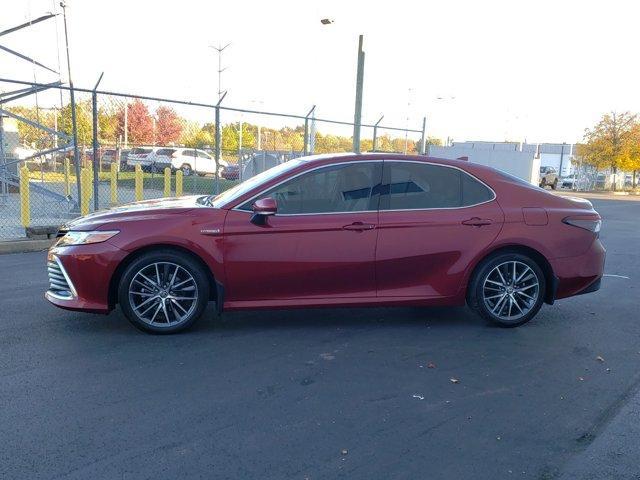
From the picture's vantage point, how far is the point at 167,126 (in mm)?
12930

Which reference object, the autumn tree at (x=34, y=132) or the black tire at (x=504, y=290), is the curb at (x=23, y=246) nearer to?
the autumn tree at (x=34, y=132)

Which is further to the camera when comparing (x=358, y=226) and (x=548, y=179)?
(x=548, y=179)

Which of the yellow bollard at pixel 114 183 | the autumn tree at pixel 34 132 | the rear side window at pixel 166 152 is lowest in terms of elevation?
the yellow bollard at pixel 114 183

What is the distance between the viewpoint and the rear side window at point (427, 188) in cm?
557

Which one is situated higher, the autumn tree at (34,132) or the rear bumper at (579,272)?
the autumn tree at (34,132)

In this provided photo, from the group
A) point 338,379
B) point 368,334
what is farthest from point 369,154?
point 338,379

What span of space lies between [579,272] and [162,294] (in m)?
3.89

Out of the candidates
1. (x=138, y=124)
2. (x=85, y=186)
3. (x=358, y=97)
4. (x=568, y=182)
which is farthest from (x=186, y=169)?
(x=568, y=182)

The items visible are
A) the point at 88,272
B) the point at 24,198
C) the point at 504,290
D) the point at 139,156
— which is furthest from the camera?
the point at 139,156

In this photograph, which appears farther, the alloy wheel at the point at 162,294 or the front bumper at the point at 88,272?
the alloy wheel at the point at 162,294

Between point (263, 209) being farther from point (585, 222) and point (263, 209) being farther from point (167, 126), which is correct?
point (167, 126)

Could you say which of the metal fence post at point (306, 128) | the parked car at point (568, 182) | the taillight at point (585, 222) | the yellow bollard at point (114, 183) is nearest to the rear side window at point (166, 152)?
the yellow bollard at point (114, 183)

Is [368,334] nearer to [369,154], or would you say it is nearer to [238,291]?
[238,291]

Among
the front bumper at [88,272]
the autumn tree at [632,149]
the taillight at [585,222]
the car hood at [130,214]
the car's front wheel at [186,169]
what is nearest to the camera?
the front bumper at [88,272]
